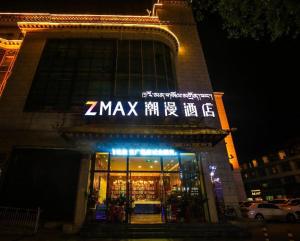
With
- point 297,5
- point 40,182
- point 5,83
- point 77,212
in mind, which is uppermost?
point 5,83

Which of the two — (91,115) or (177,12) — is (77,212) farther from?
(177,12)

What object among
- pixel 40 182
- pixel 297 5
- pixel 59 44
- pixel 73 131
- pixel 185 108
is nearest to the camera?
pixel 297 5

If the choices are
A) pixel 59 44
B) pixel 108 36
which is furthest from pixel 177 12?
pixel 59 44

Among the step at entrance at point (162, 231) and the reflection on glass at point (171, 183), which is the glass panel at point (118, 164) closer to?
the reflection on glass at point (171, 183)

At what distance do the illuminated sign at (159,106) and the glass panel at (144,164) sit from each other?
122 inches

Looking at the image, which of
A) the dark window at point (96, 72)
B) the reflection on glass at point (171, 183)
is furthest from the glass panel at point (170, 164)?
the dark window at point (96, 72)

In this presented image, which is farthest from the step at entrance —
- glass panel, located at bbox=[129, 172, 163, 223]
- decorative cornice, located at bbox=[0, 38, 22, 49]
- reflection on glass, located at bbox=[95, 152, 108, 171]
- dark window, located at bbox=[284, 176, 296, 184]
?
dark window, located at bbox=[284, 176, 296, 184]

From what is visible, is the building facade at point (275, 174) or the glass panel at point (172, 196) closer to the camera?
the glass panel at point (172, 196)

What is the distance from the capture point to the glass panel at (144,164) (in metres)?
13.8

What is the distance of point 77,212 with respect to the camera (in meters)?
11.7

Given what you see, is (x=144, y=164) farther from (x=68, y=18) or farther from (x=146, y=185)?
(x=68, y=18)

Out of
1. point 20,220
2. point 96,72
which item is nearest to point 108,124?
point 96,72

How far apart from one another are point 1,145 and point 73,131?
574 cm

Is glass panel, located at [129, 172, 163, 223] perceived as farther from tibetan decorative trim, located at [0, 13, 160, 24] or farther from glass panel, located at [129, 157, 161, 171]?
tibetan decorative trim, located at [0, 13, 160, 24]
